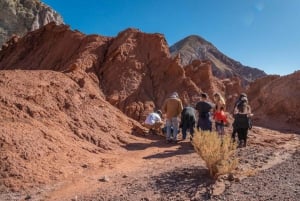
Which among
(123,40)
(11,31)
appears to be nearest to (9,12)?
(11,31)

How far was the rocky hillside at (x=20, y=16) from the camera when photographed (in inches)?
1725

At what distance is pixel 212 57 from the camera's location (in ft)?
281

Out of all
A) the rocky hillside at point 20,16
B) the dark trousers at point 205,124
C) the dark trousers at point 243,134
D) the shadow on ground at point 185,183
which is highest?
the rocky hillside at point 20,16

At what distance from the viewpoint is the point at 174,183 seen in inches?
221

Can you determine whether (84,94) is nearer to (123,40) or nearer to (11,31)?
(123,40)

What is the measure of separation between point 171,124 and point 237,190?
4.74 meters

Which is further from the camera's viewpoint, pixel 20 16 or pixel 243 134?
pixel 20 16

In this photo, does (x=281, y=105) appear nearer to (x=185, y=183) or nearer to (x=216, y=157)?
(x=216, y=157)

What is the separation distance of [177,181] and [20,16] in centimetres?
4570

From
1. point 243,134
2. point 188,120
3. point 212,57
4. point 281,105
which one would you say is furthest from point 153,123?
point 212,57

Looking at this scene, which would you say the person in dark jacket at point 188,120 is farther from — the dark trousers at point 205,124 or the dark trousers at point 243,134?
the dark trousers at point 243,134

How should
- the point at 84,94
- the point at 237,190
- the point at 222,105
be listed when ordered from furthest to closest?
the point at 84,94, the point at 222,105, the point at 237,190

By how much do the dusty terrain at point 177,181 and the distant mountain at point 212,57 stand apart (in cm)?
6833

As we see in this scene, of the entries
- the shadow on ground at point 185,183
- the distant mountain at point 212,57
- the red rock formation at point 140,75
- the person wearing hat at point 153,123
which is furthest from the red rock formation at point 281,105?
the distant mountain at point 212,57
